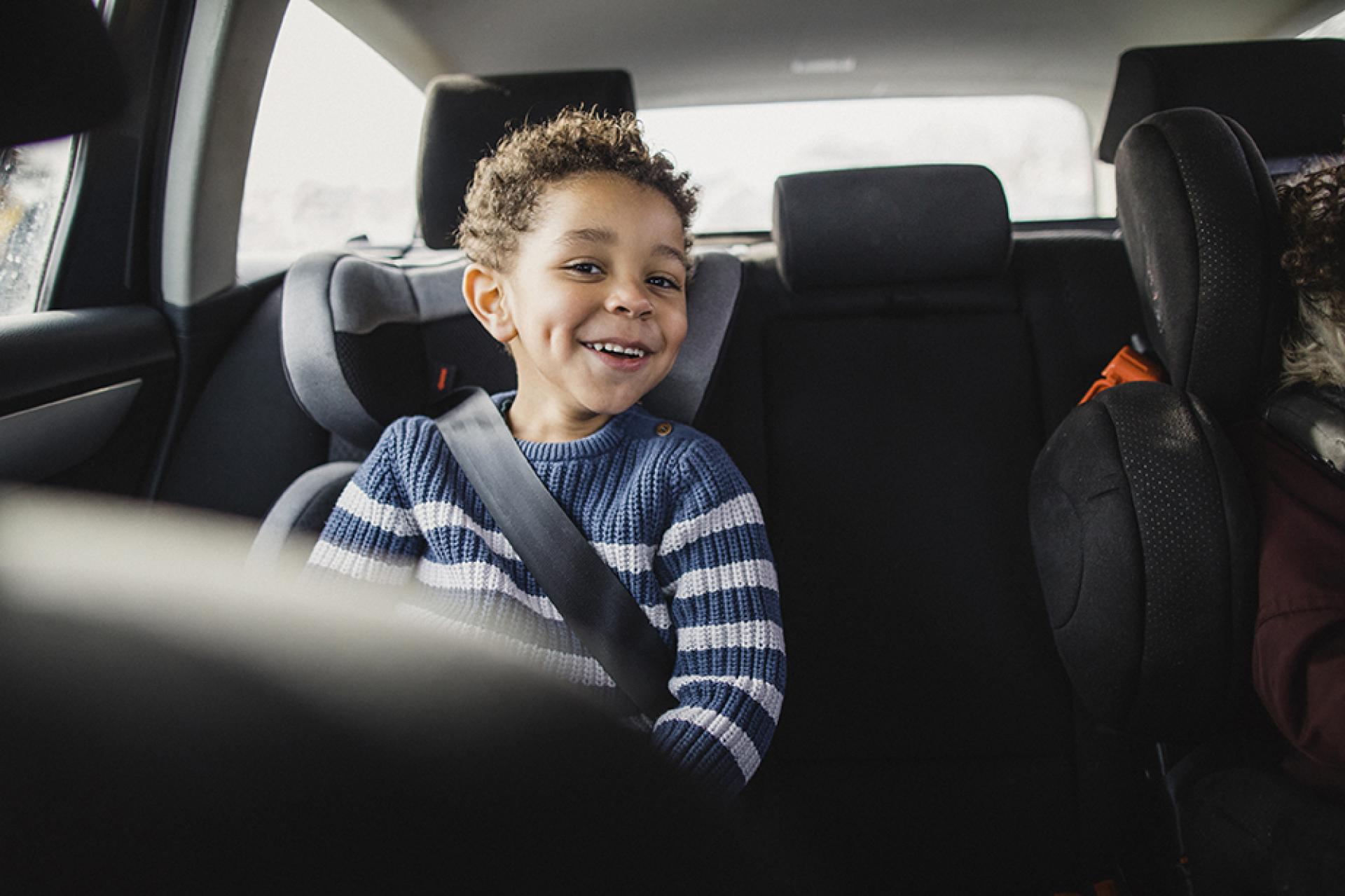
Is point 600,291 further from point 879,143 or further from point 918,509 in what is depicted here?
point 879,143

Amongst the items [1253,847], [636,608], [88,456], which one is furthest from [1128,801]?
[88,456]

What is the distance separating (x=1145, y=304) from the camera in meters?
1.24

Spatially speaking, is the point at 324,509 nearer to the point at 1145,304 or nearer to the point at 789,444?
the point at 789,444

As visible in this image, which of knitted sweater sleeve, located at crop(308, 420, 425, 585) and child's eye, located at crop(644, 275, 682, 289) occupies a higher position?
child's eye, located at crop(644, 275, 682, 289)

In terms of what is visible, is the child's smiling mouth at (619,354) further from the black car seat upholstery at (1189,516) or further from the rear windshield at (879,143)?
the rear windshield at (879,143)

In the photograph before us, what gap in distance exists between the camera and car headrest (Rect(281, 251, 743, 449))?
1355mm

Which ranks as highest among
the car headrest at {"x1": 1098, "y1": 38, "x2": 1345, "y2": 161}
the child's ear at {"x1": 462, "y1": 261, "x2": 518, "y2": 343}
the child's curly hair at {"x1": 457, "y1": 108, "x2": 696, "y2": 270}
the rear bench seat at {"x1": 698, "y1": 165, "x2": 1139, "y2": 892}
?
the car headrest at {"x1": 1098, "y1": 38, "x2": 1345, "y2": 161}

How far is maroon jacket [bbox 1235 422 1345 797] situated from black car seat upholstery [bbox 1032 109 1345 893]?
1.3 inches

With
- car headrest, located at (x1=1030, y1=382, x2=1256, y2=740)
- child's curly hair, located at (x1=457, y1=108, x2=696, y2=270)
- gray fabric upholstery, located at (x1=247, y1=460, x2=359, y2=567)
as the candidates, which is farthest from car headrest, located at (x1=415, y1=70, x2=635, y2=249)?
car headrest, located at (x1=1030, y1=382, x2=1256, y2=740)

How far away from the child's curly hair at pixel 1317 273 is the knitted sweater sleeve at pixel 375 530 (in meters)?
1.12

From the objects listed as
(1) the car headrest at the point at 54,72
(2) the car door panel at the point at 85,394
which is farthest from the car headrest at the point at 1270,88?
(2) the car door panel at the point at 85,394

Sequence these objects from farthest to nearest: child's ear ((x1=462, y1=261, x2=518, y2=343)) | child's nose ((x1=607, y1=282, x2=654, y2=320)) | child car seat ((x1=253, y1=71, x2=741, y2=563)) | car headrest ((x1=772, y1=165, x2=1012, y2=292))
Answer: car headrest ((x1=772, y1=165, x2=1012, y2=292)) < child car seat ((x1=253, y1=71, x2=741, y2=563)) < child's ear ((x1=462, y1=261, x2=518, y2=343)) < child's nose ((x1=607, y1=282, x2=654, y2=320))

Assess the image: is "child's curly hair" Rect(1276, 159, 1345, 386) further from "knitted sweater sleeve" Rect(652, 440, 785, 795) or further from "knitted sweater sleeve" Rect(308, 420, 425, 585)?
"knitted sweater sleeve" Rect(308, 420, 425, 585)

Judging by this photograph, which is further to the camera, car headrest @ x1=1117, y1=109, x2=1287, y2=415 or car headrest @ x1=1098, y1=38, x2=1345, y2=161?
car headrest @ x1=1098, y1=38, x2=1345, y2=161
